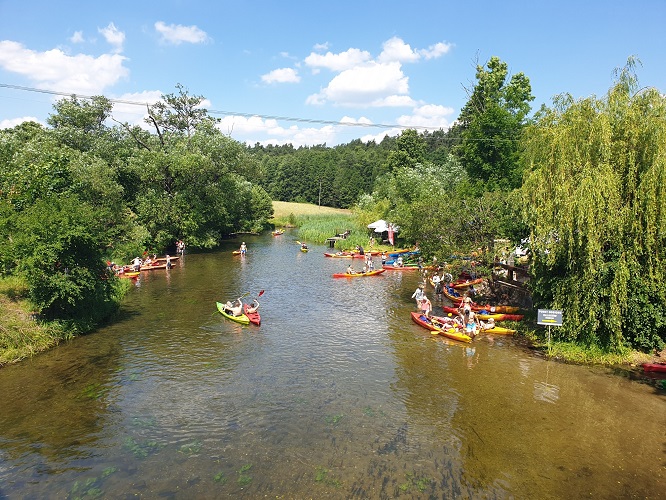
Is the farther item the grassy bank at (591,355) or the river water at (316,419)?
the grassy bank at (591,355)

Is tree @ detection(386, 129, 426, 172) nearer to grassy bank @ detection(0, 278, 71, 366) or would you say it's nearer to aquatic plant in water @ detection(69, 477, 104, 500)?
grassy bank @ detection(0, 278, 71, 366)

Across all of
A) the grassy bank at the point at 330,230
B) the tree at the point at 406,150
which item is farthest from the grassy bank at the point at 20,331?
the tree at the point at 406,150

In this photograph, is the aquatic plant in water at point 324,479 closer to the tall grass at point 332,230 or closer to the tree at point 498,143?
the tree at point 498,143

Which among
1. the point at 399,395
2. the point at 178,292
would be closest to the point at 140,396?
the point at 399,395

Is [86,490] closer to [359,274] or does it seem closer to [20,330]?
[20,330]

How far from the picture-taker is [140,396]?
1553 cm

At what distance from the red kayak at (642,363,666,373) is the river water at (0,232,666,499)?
1124mm

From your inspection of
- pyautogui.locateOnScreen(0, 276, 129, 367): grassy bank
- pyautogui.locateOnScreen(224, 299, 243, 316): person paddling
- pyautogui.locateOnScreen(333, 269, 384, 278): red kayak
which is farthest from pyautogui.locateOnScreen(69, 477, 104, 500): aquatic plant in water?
Result: pyautogui.locateOnScreen(333, 269, 384, 278): red kayak

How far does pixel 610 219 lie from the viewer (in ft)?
54.3

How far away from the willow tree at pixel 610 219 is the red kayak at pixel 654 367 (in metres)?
0.88

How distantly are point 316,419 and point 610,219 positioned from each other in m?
13.3

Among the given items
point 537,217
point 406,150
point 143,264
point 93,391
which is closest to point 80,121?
point 143,264

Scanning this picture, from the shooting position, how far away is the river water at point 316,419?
1105 cm

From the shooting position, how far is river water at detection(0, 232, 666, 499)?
435 inches
